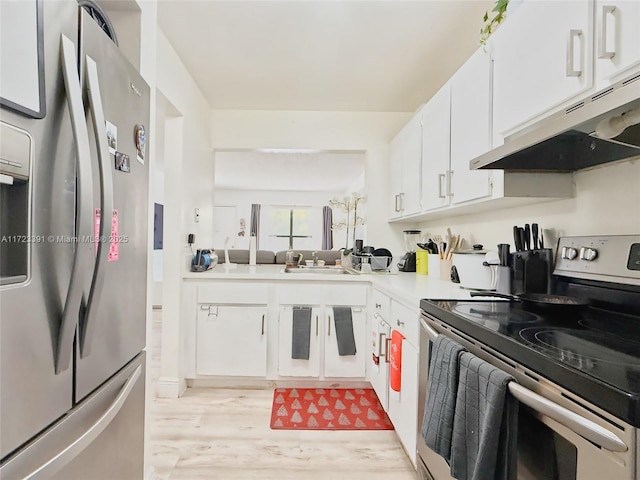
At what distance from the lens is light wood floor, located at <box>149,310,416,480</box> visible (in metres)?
1.69

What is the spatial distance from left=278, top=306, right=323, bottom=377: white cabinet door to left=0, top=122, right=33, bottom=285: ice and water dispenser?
6.86 feet

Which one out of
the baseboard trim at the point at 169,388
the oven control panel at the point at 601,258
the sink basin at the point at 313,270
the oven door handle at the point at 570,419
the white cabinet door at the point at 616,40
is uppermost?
the white cabinet door at the point at 616,40

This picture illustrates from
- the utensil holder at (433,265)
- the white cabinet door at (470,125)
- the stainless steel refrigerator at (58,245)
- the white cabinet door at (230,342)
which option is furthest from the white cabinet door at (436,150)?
the stainless steel refrigerator at (58,245)

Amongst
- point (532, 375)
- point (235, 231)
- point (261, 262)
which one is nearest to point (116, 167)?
point (532, 375)

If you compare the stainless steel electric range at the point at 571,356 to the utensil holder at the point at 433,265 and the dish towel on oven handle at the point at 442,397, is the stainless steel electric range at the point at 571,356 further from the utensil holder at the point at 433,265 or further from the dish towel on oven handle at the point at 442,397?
the utensil holder at the point at 433,265

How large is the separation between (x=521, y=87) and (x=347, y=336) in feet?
6.40

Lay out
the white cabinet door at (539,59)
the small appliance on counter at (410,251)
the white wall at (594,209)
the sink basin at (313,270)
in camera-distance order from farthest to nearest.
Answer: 1. the sink basin at (313,270)
2. the small appliance on counter at (410,251)
3. the white wall at (594,209)
4. the white cabinet door at (539,59)

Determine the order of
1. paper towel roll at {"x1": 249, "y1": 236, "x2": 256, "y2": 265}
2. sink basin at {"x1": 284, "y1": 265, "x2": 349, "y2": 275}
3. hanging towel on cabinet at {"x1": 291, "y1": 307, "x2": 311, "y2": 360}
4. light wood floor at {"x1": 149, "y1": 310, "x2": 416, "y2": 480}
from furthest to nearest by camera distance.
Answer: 1. paper towel roll at {"x1": 249, "y1": 236, "x2": 256, "y2": 265}
2. sink basin at {"x1": 284, "y1": 265, "x2": 349, "y2": 275}
3. hanging towel on cabinet at {"x1": 291, "y1": 307, "x2": 311, "y2": 360}
4. light wood floor at {"x1": 149, "y1": 310, "x2": 416, "y2": 480}

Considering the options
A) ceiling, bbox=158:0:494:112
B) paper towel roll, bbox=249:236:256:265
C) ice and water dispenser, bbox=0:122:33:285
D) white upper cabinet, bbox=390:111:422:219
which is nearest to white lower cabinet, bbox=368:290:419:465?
white upper cabinet, bbox=390:111:422:219

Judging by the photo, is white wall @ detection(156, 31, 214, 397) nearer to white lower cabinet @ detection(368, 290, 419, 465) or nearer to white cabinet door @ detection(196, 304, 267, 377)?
white cabinet door @ detection(196, 304, 267, 377)

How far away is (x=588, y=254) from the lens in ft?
4.08

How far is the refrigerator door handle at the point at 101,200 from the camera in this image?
31.4 inches

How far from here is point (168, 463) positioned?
68.6 inches

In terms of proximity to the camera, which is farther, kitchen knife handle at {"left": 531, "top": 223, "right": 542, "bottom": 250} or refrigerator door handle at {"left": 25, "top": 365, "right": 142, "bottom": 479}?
kitchen knife handle at {"left": 531, "top": 223, "right": 542, "bottom": 250}
